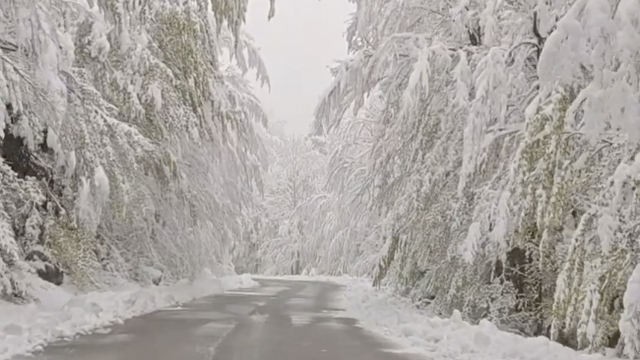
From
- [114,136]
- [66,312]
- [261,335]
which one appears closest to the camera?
[261,335]

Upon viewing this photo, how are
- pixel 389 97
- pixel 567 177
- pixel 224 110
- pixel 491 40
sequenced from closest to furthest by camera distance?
1. pixel 567 177
2. pixel 491 40
3. pixel 389 97
4. pixel 224 110

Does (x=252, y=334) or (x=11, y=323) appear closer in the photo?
(x=11, y=323)

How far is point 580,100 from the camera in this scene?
25.7 ft

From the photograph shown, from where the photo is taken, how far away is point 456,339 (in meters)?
10.7

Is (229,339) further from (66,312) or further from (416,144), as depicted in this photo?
(416,144)

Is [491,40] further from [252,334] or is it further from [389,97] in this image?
[252,334]

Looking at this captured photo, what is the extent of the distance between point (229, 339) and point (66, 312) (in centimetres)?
291

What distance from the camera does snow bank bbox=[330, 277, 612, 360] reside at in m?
9.16

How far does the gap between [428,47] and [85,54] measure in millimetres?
6789

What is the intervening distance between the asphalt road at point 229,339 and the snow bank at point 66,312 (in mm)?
316

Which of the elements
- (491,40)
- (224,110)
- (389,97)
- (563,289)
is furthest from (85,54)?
(563,289)

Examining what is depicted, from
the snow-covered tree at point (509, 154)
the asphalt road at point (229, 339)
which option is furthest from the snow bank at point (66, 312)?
the snow-covered tree at point (509, 154)

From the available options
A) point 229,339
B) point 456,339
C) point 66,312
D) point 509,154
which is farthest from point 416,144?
point 66,312

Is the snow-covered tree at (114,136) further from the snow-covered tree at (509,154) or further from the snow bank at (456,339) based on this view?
the snow bank at (456,339)
